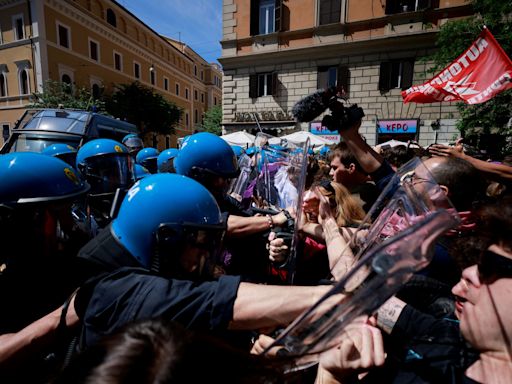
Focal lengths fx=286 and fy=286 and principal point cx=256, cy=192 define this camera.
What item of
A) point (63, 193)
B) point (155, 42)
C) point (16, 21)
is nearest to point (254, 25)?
point (63, 193)

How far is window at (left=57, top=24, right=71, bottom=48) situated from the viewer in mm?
21656

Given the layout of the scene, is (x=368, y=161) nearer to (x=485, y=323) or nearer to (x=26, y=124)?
(x=485, y=323)

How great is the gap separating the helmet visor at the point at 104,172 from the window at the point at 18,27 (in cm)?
2627

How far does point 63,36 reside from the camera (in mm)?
22125

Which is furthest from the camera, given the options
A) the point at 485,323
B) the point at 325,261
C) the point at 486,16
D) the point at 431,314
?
the point at 486,16

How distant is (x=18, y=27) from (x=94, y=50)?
515 cm

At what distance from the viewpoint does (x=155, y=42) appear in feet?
107

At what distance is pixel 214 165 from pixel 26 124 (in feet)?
24.8

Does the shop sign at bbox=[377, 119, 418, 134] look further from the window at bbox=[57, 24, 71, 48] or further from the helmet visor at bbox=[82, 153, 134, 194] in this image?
the window at bbox=[57, 24, 71, 48]

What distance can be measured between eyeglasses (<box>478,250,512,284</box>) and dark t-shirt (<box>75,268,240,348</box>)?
2.59 feet

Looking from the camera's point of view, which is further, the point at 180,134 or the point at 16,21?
the point at 180,134

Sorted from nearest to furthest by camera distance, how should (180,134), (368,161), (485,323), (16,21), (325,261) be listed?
(485,323)
(368,161)
(325,261)
(16,21)
(180,134)

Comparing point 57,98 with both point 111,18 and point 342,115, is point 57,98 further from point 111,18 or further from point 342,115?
point 342,115

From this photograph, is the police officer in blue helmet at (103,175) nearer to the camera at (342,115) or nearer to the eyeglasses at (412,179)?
the camera at (342,115)
